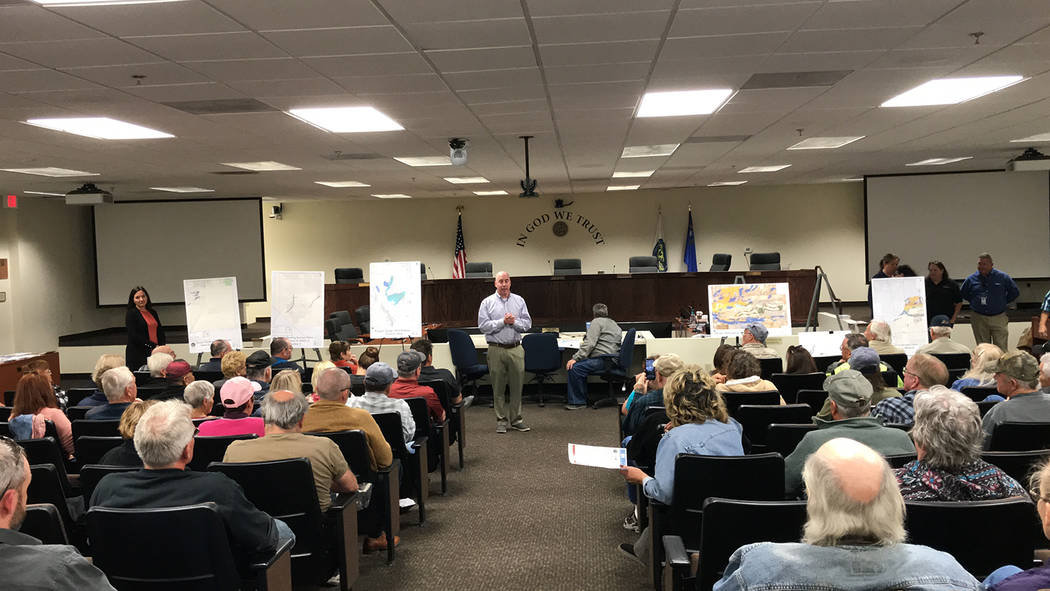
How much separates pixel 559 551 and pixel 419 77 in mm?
3098

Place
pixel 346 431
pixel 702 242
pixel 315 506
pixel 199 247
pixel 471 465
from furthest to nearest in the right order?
pixel 702 242 → pixel 199 247 → pixel 471 465 → pixel 346 431 → pixel 315 506

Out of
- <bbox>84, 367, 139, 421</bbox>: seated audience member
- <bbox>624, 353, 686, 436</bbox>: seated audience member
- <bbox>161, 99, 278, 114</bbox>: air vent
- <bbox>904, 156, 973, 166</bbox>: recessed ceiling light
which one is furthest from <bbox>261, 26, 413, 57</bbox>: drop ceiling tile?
<bbox>904, 156, 973, 166</bbox>: recessed ceiling light

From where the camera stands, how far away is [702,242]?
18.0 metres

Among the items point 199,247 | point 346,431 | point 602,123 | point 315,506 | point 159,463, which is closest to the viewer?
point 159,463

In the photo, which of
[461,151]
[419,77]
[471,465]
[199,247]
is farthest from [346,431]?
[199,247]

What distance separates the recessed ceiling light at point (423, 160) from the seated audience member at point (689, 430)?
659 centimetres

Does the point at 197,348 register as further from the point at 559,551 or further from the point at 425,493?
the point at 559,551

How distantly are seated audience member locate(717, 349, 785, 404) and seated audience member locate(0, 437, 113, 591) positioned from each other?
4.04 meters

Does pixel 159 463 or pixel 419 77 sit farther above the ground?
pixel 419 77

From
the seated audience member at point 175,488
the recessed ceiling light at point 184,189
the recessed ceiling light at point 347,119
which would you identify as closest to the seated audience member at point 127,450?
the seated audience member at point 175,488

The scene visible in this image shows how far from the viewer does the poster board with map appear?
9.38m

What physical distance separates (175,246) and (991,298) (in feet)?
43.0

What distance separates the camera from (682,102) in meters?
6.44

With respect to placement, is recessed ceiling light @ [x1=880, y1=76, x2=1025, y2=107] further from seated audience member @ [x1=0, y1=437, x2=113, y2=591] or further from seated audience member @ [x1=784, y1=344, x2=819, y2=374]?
seated audience member @ [x1=0, y1=437, x2=113, y2=591]
